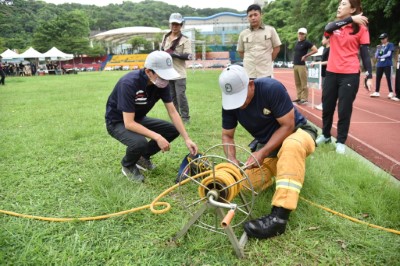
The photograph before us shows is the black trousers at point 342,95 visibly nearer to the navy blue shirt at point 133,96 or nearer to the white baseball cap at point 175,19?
the navy blue shirt at point 133,96

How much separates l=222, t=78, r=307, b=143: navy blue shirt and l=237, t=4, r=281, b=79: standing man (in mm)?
2226

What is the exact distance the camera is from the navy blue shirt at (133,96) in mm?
2932

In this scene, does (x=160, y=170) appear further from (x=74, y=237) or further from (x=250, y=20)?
(x=250, y=20)

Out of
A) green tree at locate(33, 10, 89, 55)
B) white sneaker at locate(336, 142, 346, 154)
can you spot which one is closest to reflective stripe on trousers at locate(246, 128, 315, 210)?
white sneaker at locate(336, 142, 346, 154)

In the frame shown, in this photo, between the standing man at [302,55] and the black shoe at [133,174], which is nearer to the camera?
the black shoe at [133,174]

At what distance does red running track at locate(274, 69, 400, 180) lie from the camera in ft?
12.5

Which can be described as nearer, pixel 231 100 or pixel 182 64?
pixel 231 100

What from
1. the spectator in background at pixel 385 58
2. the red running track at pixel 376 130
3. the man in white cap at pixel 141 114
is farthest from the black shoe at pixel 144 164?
the spectator in background at pixel 385 58

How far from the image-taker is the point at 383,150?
421 cm

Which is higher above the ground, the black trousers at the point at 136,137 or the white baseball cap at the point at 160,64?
the white baseball cap at the point at 160,64

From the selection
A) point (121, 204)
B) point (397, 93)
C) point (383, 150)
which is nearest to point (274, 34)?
point (383, 150)

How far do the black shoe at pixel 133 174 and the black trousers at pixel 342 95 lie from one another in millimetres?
2514

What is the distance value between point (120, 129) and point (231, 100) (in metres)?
1.45

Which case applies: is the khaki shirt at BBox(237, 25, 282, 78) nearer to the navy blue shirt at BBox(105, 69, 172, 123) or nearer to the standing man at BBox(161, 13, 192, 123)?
the standing man at BBox(161, 13, 192, 123)
